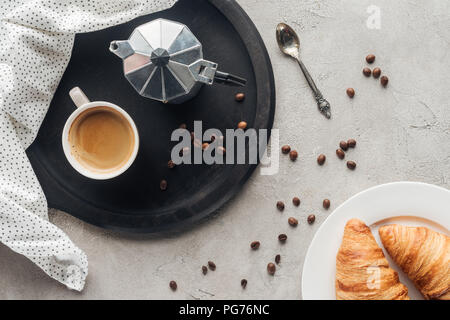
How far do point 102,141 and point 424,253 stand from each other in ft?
3.05

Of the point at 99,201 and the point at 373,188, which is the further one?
the point at 99,201

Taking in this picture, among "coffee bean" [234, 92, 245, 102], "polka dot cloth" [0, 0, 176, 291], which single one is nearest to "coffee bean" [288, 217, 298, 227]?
"coffee bean" [234, 92, 245, 102]

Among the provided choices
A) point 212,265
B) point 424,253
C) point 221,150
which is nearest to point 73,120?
point 221,150

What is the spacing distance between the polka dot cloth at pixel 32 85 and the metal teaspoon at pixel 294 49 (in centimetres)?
34

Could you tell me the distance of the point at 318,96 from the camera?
1394mm

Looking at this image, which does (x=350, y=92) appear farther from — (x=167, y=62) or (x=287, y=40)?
(x=167, y=62)

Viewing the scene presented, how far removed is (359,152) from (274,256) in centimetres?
40

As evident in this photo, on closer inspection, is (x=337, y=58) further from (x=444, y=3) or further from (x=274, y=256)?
(x=274, y=256)

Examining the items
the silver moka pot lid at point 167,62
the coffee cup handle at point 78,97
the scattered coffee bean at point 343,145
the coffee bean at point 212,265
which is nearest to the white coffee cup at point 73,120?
the coffee cup handle at point 78,97

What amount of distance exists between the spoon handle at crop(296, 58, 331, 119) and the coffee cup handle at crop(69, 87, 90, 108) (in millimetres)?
623

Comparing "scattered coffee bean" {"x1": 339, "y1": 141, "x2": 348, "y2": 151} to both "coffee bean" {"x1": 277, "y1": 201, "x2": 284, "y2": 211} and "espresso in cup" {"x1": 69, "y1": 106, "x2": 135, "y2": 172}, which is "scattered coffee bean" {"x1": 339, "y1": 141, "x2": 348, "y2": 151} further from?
"espresso in cup" {"x1": 69, "y1": 106, "x2": 135, "y2": 172}

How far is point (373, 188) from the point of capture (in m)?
1.30

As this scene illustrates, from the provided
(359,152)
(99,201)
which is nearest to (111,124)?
(99,201)

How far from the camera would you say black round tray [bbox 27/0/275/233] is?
1370 millimetres
